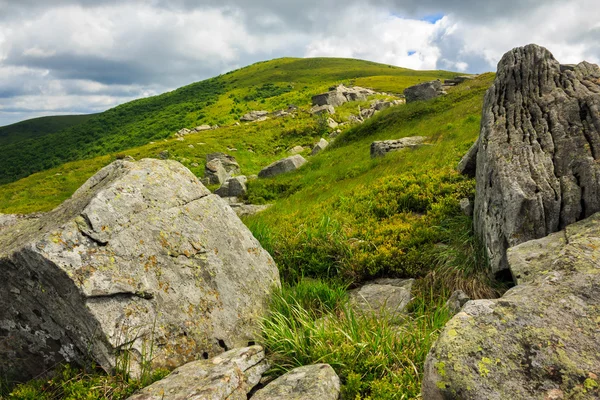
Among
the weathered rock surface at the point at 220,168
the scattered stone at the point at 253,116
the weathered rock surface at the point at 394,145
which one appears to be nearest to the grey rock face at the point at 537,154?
the weathered rock surface at the point at 394,145

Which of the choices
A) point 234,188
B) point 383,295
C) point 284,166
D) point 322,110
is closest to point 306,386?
point 383,295

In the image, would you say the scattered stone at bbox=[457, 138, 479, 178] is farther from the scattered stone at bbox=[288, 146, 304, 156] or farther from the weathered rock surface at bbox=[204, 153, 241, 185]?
the scattered stone at bbox=[288, 146, 304, 156]

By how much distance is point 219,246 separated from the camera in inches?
313

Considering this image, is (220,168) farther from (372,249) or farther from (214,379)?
(214,379)

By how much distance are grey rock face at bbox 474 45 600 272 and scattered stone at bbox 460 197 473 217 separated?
123 cm

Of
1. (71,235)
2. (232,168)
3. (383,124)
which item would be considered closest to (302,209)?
(71,235)

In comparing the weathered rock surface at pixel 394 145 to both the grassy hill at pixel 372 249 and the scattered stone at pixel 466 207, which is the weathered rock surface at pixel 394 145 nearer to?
the grassy hill at pixel 372 249

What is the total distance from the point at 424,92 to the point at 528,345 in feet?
121

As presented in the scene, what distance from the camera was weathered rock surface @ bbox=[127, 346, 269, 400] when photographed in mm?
5021

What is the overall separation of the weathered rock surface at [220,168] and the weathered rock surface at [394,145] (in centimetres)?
1602

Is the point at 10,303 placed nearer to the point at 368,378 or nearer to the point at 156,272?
the point at 156,272

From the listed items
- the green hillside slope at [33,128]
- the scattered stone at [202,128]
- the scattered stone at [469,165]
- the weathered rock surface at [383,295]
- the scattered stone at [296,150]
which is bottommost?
the weathered rock surface at [383,295]

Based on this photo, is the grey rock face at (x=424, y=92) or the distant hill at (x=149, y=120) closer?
the grey rock face at (x=424, y=92)

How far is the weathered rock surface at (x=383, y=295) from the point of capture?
316 inches
